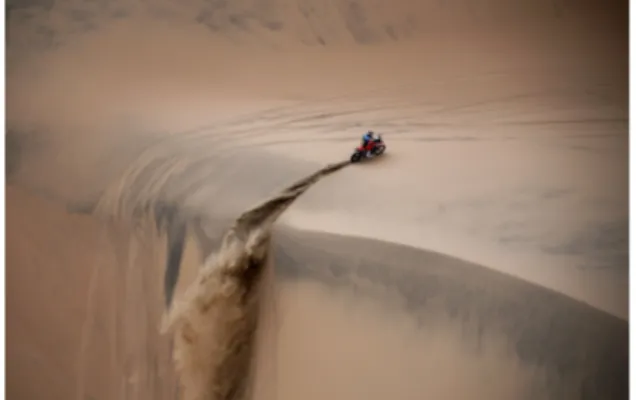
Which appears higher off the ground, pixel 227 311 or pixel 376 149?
pixel 376 149

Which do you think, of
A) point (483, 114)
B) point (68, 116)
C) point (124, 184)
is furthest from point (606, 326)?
point (68, 116)

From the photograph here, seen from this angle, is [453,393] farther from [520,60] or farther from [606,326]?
[520,60]

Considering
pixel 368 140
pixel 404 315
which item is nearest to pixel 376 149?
pixel 368 140

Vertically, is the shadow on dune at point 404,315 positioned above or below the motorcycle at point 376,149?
below

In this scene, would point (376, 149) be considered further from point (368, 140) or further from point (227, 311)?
point (227, 311)

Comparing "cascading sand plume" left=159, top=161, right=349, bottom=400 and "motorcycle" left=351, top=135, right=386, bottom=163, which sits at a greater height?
"motorcycle" left=351, top=135, right=386, bottom=163

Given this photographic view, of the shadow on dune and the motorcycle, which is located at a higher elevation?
the motorcycle
